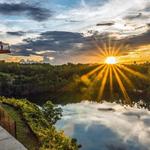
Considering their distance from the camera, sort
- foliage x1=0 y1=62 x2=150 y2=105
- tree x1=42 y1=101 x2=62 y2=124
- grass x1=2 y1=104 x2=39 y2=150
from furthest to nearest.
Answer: foliage x1=0 y1=62 x2=150 y2=105 → tree x1=42 y1=101 x2=62 y2=124 → grass x1=2 y1=104 x2=39 y2=150

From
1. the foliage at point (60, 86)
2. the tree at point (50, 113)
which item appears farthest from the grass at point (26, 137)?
the foliage at point (60, 86)

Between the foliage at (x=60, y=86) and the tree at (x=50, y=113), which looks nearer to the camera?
the tree at (x=50, y=113)

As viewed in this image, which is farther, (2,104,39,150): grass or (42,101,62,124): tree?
(42,101,62,124): tree

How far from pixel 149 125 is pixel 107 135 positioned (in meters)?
9.18

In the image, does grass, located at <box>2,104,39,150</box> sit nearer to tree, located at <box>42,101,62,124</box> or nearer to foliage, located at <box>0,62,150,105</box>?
tree, located at <box>42,101,62,124</box>

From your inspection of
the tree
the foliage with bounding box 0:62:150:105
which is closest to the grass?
Answer: the tree

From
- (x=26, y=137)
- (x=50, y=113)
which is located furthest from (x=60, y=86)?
(x=26, y=137)

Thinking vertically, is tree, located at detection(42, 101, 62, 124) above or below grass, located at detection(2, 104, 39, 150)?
below

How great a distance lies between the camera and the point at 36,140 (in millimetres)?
18656

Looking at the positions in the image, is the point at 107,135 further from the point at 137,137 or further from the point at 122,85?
the point at 122,85

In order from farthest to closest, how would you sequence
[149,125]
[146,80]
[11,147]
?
1. [146,80]
2. [149,125]
3. [11,147]

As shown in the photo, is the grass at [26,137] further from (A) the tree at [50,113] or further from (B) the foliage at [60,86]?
(B) the foliage at [60,86]

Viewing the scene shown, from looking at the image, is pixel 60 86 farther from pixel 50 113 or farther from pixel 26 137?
pixel 26 137

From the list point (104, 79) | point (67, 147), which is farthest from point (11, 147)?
point (104, 79)
